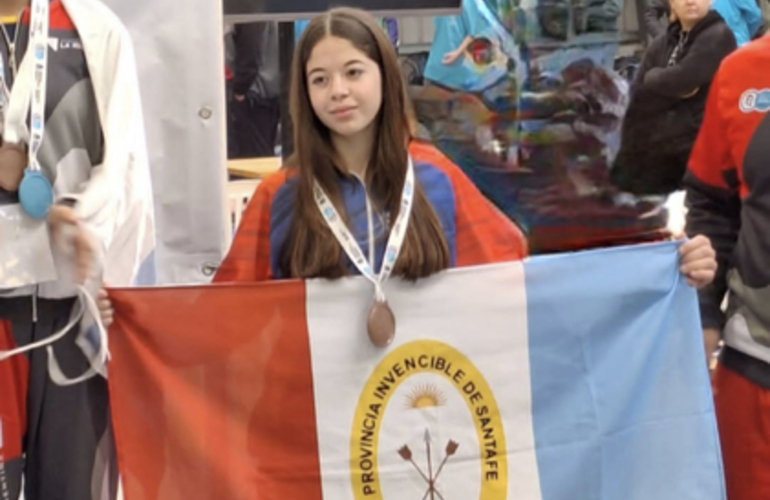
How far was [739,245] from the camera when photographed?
183 centimetres

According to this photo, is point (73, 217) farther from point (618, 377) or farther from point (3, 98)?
point (618, 377)

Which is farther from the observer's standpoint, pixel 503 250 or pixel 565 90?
pixel 565 90

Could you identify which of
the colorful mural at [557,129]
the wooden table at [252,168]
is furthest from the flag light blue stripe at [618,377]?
the wooden table at [252,168]

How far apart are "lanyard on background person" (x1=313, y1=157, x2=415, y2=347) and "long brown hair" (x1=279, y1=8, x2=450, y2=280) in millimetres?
12

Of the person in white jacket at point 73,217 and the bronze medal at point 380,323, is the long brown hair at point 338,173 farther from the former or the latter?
the person in white jacket at point 73,217

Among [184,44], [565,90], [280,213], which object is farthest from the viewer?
Result: [565,90]

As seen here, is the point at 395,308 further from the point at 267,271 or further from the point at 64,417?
the point at 64,417

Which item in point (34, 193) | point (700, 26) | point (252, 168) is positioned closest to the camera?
point (34, 193)

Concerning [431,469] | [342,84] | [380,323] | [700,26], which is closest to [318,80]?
[342,84]

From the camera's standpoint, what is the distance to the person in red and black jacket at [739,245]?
178cm

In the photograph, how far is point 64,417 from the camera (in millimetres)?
1767

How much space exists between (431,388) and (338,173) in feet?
1.23

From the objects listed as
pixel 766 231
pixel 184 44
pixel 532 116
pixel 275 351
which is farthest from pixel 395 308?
pixel 532 116

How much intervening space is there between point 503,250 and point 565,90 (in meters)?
1.17
